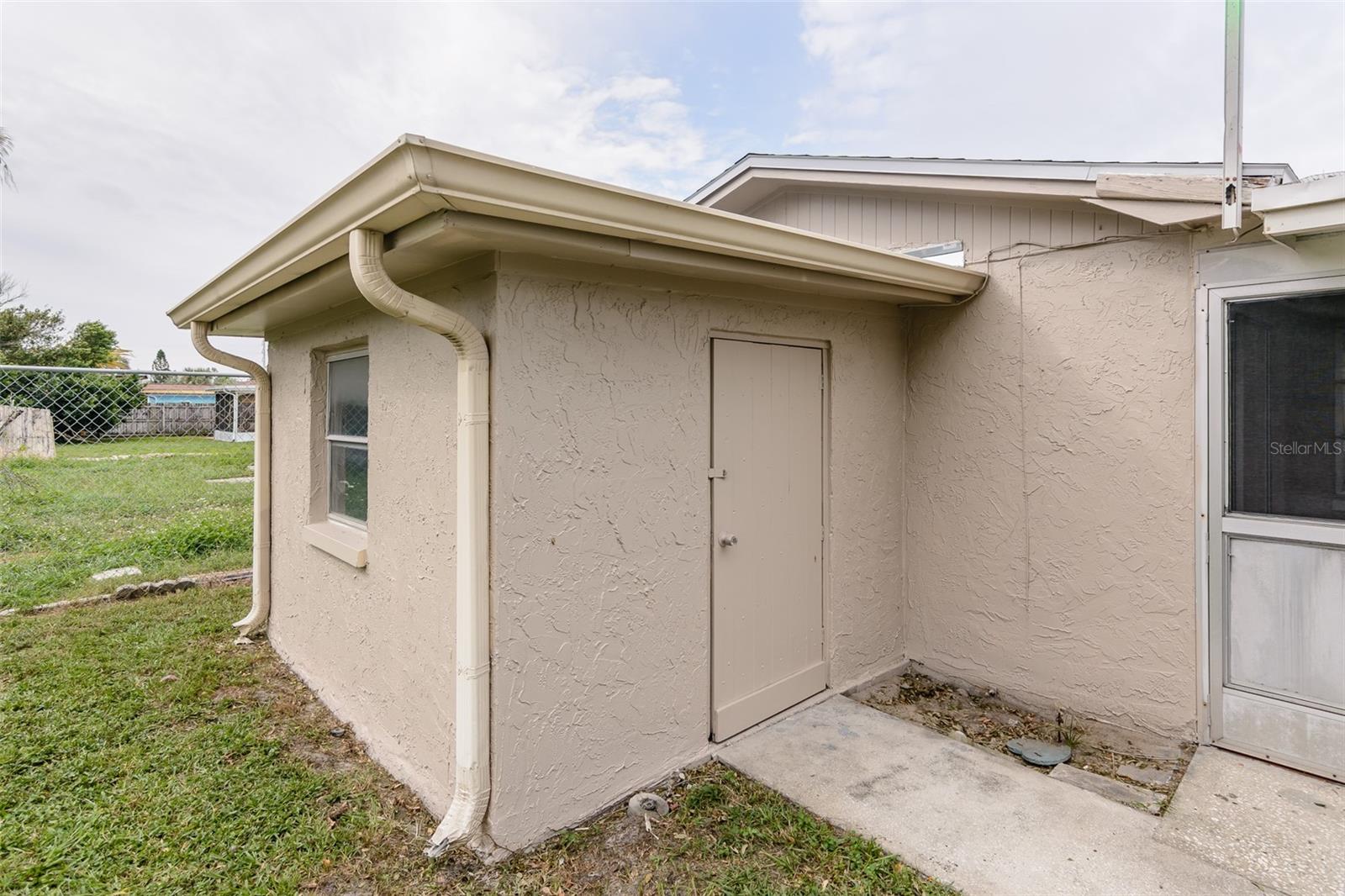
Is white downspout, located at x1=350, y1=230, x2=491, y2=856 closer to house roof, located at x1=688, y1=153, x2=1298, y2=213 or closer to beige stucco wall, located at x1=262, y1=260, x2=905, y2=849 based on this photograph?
beige stucco wall, located at x1=262, y1=260, x2=905, y2=849

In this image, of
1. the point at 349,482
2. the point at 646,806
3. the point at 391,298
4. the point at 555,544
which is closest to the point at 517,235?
the point at 391,298

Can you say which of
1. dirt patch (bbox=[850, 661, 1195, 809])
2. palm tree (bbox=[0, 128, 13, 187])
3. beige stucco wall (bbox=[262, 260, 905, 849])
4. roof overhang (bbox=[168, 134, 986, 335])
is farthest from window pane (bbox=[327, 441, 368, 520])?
palm tree (bbox=[0, 128, 13, 187])

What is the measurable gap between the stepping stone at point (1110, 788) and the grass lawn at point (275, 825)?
1.28m

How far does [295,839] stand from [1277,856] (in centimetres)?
416

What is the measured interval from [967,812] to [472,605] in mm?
2468

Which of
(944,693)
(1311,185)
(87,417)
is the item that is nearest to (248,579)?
(87,417)

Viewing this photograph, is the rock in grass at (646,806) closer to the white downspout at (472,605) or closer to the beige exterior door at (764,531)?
the beige exterior door at (764,531)

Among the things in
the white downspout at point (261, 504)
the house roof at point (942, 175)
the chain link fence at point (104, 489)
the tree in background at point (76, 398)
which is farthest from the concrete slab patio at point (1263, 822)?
the tree in background at point (76, 398)

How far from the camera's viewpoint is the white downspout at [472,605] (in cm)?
258

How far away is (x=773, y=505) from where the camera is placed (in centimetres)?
391

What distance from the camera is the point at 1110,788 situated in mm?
3213

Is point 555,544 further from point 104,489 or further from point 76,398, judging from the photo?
point 104,489

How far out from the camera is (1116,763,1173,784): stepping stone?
10.8 feet

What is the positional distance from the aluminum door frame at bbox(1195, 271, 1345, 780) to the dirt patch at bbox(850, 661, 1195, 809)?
0.33m
